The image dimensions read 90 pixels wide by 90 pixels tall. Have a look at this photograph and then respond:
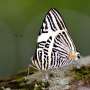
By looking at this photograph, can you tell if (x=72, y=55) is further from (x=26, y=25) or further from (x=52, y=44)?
(x=26, y=25)

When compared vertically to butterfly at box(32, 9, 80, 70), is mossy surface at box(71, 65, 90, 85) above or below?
below

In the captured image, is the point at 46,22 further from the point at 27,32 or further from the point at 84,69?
the point at 84,69

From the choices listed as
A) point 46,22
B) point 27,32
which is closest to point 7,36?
point 27,32

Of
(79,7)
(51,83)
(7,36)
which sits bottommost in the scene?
(51,83)

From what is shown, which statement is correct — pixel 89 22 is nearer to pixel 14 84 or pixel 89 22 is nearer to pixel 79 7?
pixel 79 7

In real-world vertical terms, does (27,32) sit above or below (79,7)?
below

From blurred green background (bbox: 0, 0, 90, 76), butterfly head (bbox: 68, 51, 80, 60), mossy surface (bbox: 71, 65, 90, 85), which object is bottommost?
mossy surface (bbox: 71, 65, 90, 85)
